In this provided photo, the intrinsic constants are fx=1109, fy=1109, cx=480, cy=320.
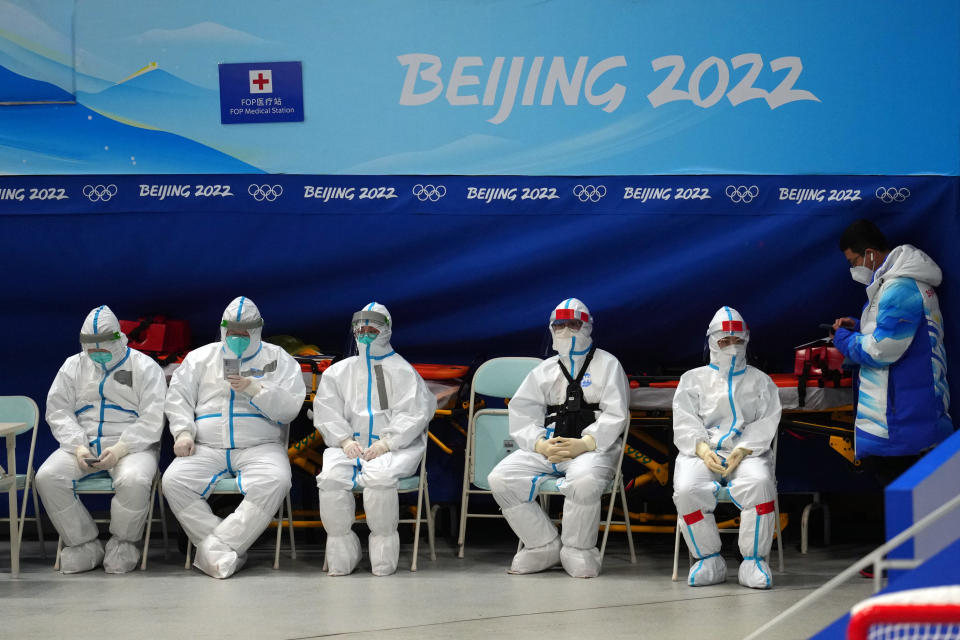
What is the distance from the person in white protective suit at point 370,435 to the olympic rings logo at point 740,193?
6.41ft

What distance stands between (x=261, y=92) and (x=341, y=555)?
8.45 feet

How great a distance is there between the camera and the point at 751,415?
564cm

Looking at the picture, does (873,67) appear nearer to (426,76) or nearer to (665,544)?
(426,76)

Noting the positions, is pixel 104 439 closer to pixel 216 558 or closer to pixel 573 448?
pixel 216 558

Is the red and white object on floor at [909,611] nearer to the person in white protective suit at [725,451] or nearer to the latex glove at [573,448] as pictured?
the person in white protective suit at [725,451]

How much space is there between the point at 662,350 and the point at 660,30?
6.03ft

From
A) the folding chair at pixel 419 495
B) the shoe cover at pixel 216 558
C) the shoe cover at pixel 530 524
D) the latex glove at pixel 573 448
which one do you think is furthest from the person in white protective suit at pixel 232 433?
the latex glove at pixel 573 448

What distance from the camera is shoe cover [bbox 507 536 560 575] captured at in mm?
5582

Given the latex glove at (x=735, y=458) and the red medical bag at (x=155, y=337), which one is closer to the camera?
the latex glove at (x=735, y=458)

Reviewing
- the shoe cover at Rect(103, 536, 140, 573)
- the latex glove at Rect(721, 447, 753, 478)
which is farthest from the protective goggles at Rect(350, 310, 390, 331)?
the latex glove at Rect(721, 447, 753, 478)

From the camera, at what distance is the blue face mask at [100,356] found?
587 cm

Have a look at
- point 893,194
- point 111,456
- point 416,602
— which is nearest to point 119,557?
point 111,456

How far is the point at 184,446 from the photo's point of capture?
5.76 m

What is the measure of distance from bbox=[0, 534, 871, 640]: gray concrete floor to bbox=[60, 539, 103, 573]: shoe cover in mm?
87
